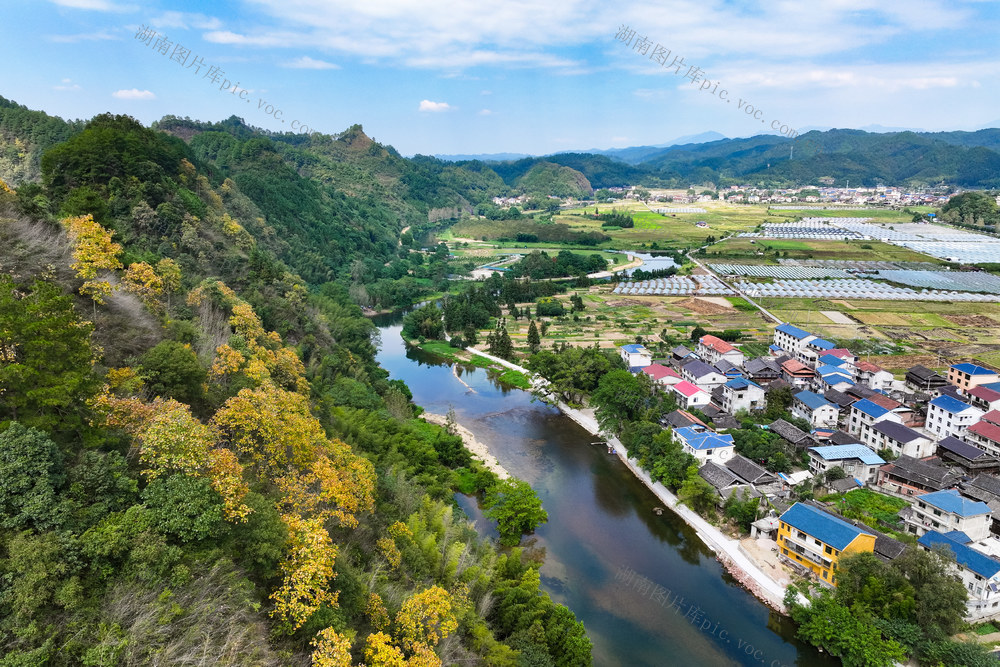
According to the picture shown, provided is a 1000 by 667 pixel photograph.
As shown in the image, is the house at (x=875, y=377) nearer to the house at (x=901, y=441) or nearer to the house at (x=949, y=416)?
the house at (x=949, y=416)

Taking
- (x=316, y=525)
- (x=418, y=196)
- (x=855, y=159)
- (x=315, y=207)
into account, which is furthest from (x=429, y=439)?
(x=855, y=159)

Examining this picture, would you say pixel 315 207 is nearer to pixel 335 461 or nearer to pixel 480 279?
pixel 480 279

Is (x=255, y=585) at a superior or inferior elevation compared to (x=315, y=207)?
inferior

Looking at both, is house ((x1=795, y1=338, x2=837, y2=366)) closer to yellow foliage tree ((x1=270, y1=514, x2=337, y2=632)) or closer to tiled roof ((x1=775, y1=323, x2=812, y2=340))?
tiled roof ((x1=775, y1=323, x2=812, y2=340))

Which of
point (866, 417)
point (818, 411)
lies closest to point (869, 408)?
point (866, 417)

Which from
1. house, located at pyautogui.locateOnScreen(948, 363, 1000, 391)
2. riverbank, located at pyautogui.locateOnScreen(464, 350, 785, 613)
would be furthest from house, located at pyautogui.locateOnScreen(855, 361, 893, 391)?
riverbank, located at pyautogui.locateOnScreen(464, 350, 785, 613)
